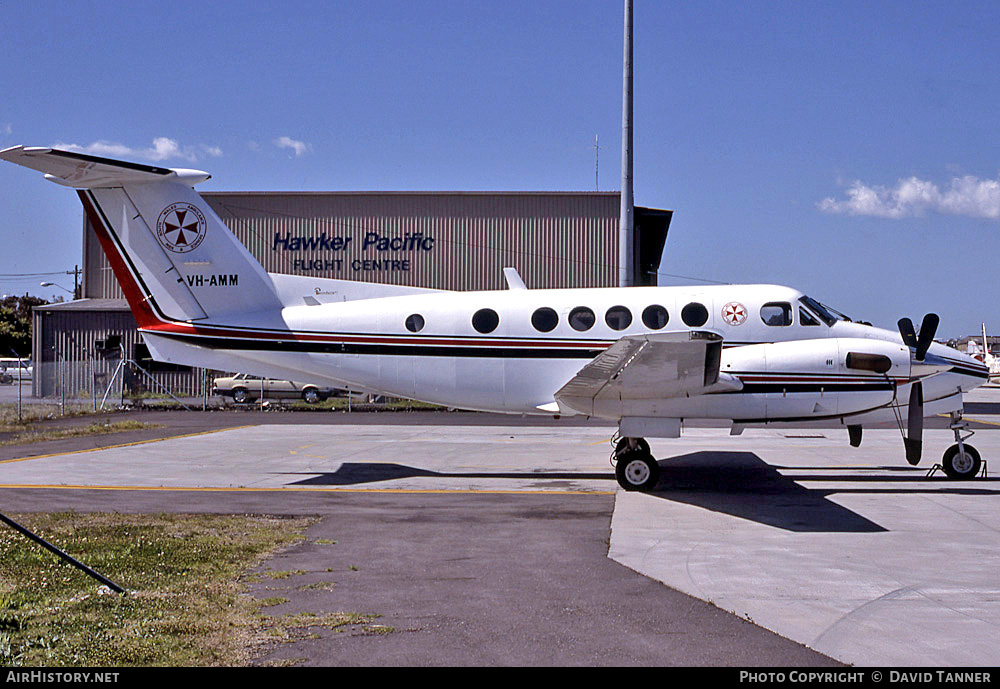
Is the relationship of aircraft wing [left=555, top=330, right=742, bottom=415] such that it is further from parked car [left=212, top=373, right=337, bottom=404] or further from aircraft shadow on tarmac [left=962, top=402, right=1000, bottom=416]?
aircraft shadow on tarmac [left=962, top=402, right=1000, bottom=416]

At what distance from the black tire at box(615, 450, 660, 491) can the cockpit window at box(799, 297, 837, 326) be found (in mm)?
3736

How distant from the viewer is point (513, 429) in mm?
24859

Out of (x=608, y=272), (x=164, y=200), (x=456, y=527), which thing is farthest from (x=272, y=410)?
(x=456, y=527)

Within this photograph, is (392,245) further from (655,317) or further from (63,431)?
(655,317)

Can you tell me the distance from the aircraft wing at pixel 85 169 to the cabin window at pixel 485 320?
5.29 m

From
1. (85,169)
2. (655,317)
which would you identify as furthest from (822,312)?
(85,169)

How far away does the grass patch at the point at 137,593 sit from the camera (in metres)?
5.51

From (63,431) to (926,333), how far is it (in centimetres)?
2215

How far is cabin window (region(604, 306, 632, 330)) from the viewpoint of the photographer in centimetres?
1380

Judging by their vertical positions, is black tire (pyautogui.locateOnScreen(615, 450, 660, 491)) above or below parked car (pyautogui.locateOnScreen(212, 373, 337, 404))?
above

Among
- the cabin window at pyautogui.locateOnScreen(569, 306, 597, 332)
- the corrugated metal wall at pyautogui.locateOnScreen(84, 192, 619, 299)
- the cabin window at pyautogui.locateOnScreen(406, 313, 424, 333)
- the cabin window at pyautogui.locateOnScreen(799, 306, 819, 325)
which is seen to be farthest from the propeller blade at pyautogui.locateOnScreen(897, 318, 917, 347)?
the corrugated metal wall at pyautogui.locateOnScreen(84, 192, 619, 299)

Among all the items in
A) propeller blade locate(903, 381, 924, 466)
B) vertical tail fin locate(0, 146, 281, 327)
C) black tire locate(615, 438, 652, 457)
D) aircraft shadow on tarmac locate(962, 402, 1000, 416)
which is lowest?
aircraft shadow on tarmac locate(962, 402, 1000, 416)

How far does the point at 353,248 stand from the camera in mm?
42812

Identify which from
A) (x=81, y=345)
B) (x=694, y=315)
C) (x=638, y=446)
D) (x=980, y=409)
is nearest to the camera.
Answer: (x=638, y=446)
